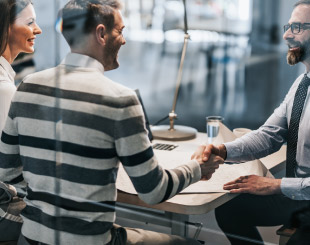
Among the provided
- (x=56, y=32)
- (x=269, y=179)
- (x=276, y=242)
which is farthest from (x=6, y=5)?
(x=276, y=242)

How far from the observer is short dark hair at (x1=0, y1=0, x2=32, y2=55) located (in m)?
1.61

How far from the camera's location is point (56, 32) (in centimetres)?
164

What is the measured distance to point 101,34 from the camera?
120 cm

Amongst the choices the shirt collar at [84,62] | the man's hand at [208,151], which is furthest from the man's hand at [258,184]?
the shirt collar at [84,62]

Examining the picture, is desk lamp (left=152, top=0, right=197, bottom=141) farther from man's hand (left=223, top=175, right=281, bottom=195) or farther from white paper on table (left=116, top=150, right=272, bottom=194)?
man's hand (left=223, top=175, right=281, bottom=195)

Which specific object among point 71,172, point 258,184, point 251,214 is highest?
point 71,172

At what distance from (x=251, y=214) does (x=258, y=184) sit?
0.69 feet

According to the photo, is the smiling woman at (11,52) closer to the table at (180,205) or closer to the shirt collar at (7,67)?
the shirt collar at (7,67)

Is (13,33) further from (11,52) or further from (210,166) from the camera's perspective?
(210,166)

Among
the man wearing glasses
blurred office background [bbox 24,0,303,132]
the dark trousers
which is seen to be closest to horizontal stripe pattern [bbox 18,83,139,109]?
blurred office background [bbox 24,0,303,132]

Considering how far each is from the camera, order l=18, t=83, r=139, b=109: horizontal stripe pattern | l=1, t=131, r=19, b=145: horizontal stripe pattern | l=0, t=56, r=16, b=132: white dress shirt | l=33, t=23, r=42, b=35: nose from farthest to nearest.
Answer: l=33, t=23, r=42, b=35: nose → l=0, t=56, r=16, b=132: white dress shirt → l=1, t=131, r=19, b=145: horizontal stripe pattern → l=18, t=83, r=139, b=109: horizontal stripe pattern

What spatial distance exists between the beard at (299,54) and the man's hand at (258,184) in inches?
14.2

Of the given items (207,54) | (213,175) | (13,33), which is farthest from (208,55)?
(13,33)

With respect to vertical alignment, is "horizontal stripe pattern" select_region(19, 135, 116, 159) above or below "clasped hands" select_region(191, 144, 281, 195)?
above
